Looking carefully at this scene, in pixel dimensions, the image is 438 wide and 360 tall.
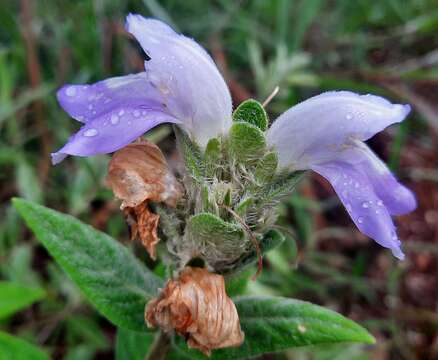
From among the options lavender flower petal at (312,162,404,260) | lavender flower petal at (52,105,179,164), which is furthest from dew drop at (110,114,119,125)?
lavender flower petal at (312,162,404,260)

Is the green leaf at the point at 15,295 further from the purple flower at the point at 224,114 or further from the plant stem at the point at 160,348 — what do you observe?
the purple flower at the point at 224,114

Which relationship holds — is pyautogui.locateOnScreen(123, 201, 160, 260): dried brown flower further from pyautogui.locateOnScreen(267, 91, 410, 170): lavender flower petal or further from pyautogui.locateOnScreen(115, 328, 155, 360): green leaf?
pyautogui.locateOnScreen(115, 328, 155, 360): green leaf

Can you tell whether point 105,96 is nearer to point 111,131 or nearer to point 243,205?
point 111,131

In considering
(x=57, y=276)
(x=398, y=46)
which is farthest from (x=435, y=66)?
(x=57, y=276)

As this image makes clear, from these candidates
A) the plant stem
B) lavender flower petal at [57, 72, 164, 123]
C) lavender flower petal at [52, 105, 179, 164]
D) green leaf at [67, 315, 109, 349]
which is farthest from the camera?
green leaf at [67, 315, 109, 349]

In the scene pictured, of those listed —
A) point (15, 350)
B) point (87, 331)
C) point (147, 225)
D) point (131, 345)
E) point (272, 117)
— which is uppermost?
point (147, 225)

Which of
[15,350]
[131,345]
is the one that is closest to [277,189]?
[131,345]

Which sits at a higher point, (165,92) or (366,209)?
(165,92)

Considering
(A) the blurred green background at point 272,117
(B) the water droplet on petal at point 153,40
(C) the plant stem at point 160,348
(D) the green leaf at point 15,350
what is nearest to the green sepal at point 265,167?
(B) the water droplet on petal at point 153,40
